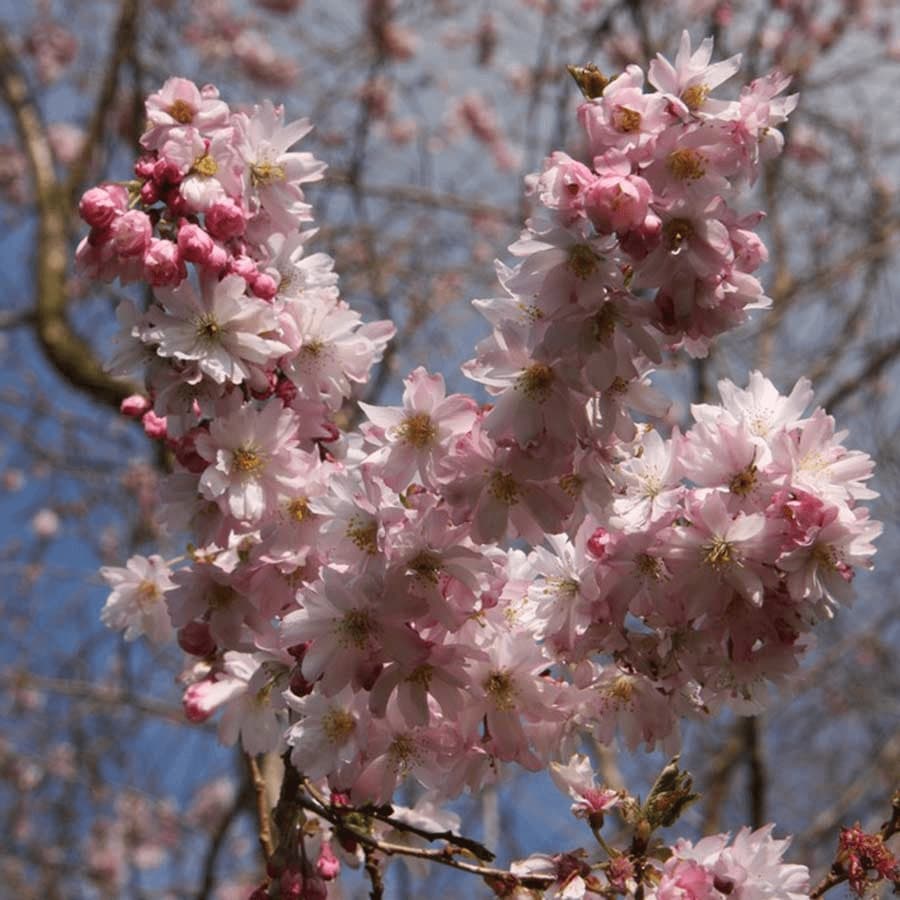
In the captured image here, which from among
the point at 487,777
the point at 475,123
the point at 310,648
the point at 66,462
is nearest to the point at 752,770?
the point at 487,777

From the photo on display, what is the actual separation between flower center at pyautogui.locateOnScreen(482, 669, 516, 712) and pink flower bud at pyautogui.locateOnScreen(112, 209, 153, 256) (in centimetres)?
74

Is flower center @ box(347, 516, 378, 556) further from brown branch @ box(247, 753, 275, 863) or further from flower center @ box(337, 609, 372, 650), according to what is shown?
brown branch @ box(247, 753, 275, 863)

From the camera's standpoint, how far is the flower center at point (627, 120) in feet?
4.36

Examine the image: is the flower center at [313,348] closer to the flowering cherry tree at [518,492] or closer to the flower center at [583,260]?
the flowering cherry tree at [518,492]

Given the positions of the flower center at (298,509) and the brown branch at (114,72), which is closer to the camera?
the flower center at (298,509)

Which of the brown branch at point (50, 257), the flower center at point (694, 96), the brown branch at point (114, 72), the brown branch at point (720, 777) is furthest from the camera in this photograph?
the brown branch at point (114, 72)

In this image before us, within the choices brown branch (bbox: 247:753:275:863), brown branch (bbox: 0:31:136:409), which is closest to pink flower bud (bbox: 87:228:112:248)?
brown branch (bbox: 247:753:275:863)

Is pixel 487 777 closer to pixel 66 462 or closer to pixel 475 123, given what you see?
pixel 66 462

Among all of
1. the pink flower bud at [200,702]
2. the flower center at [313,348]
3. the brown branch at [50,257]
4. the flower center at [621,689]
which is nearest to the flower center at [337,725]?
the pink flower bud at [200,702]

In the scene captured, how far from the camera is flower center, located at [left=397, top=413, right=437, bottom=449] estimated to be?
144cm

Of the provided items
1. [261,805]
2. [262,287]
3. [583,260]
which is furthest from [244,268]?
[261,805]

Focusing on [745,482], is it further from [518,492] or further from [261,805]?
[261,805]

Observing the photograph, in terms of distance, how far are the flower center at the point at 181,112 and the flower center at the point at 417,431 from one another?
1.85 feet

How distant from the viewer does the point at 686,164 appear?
1.30 m
